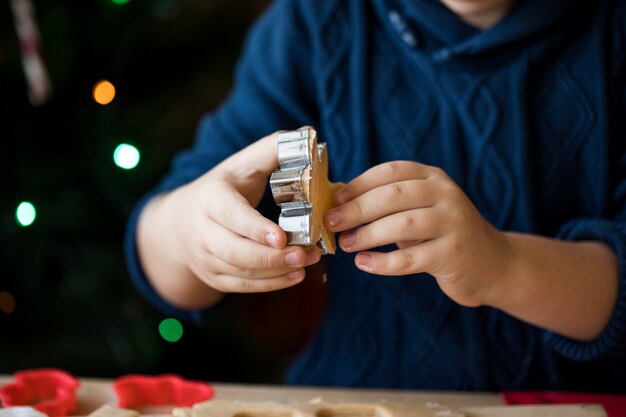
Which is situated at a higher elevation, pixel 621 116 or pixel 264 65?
pixel 264 65

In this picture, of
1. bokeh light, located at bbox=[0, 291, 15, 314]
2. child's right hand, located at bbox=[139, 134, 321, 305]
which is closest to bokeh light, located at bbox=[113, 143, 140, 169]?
bokeh light, located at bbox=[0, 291, 15, 314]

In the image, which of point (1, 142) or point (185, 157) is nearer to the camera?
point (185, 157)

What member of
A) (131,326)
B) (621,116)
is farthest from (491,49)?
(131,326)

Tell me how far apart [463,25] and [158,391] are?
1.23 feet

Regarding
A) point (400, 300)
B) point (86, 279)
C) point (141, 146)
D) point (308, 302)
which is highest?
point (141, 146)

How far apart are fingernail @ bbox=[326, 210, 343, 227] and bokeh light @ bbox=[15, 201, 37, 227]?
0.55 m

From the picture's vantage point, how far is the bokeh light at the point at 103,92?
820 mm

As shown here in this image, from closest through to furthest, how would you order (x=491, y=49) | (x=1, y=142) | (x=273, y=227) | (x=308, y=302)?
(x=273, y=227) → (x=491, y=49) → (x=1, y=142) → (x=308, y=302)

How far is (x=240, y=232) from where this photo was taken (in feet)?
1.26

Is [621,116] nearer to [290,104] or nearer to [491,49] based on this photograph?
[491,49]

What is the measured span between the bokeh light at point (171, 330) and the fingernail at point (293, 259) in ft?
1.91

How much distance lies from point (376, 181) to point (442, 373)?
0.86 ft

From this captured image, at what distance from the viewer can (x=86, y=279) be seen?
84 cm

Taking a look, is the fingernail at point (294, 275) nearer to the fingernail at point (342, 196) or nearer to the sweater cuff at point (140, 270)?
the fingernail at point (342, 196)
